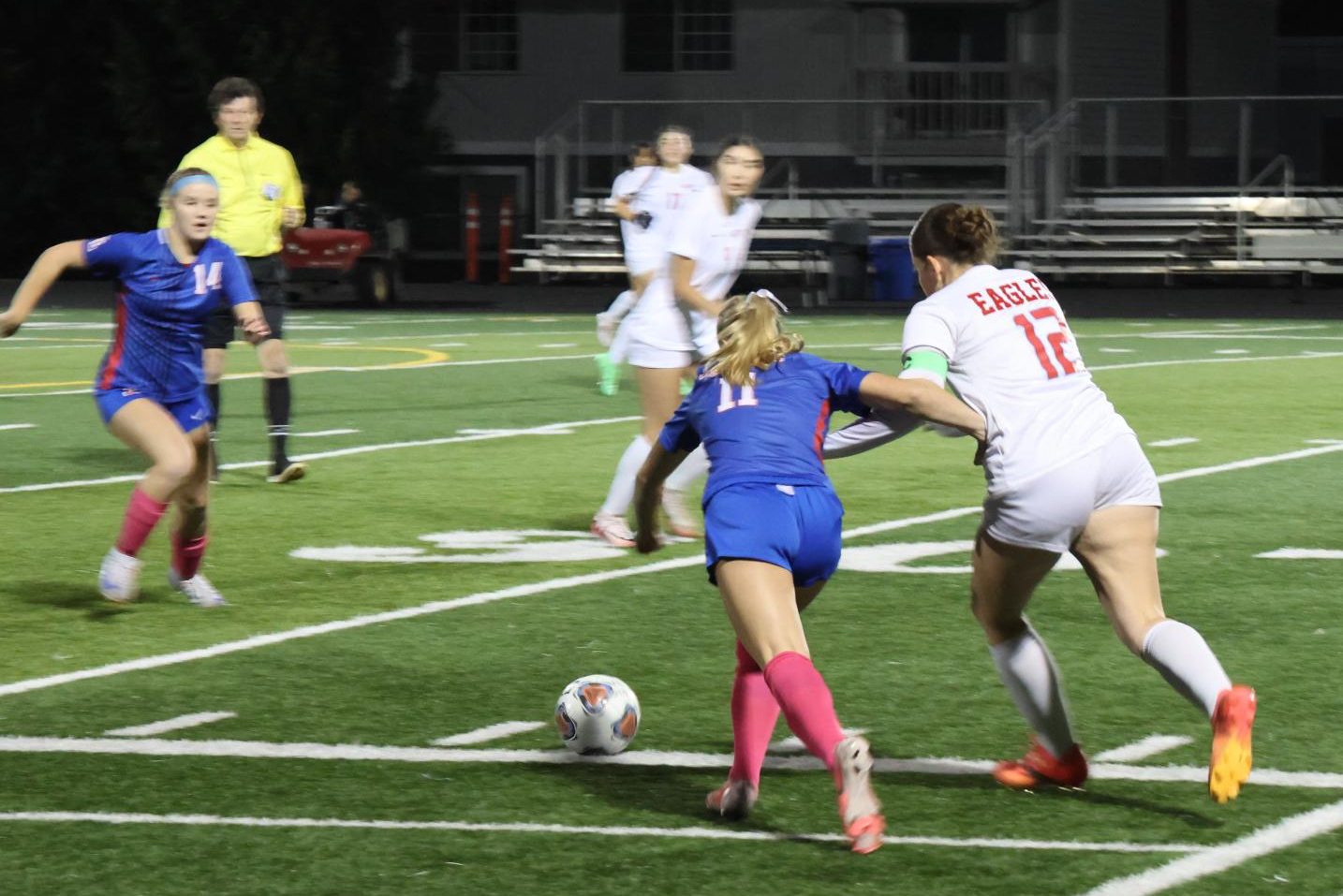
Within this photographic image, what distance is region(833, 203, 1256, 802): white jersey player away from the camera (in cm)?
606

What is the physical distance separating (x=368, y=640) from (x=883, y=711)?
7.11 ft

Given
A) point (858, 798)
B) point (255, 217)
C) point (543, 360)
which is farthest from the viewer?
point (543, 360)

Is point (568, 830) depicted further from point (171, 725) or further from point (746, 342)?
point (171, 725)

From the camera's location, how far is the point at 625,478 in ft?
35.7

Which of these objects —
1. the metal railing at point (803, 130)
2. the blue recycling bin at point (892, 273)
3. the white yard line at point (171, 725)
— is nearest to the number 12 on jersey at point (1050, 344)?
the white yard line at point (171, 725)

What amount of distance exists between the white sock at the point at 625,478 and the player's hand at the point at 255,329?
1.85 meters

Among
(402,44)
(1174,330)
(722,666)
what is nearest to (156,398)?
(722,666)

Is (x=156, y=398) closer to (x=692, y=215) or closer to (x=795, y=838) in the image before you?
(x=692, y=215)

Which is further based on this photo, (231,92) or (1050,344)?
(231,92)

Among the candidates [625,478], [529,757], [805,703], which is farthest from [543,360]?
[805,703]

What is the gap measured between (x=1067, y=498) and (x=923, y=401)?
46 cm

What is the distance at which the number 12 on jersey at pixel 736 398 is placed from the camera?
20.2 ft

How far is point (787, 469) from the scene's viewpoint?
607cm

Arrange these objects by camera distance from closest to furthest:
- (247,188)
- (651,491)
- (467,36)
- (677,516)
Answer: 1. (651,491)
2. (677,516)
3. (247,188)
4. (467,36)
